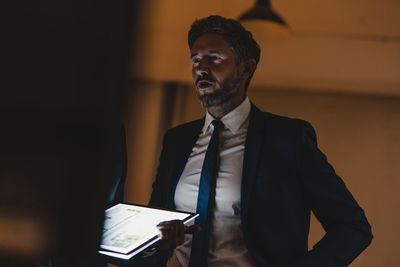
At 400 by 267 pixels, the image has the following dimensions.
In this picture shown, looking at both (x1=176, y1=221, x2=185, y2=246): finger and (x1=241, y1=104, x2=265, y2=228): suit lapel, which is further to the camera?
(x1=241, y1=104, x2=265, y2=228): suit lapel

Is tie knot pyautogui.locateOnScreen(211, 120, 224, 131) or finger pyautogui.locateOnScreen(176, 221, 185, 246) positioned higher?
tie knot pyautogui.locateOnScreen(211, 120, 224, 131)

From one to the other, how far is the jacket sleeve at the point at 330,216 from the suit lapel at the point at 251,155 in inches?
5.1

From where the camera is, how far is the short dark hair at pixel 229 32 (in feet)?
3.90

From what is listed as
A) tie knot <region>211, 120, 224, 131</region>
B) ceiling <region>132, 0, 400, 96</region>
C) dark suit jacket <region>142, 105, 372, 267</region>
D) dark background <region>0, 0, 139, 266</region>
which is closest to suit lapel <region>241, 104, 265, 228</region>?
dark suit jacket <region>142, 105, 372, 267</region>

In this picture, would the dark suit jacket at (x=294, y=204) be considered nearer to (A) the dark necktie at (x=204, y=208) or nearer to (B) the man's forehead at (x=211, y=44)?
(A) the dark necktie at (x=204, y=208)

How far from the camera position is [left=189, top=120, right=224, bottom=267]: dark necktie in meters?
1.02

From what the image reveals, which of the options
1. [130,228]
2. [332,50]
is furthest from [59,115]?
[332,50]

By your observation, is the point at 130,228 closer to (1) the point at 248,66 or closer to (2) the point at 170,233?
(2) the point at 170,233

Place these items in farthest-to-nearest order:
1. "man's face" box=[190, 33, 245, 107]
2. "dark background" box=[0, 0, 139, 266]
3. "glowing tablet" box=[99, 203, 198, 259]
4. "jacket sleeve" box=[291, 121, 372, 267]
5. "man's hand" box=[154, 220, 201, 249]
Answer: "man's face" box=[190, 33, 245, 107] → "jacket sleeve" box=[291, 121, 372, 267] → "man's hand" box=[154, 220, 201, 249] → "glowing tablet" box=[99, 203, 198, 259] → "dark background" box=[0, 0, 139, 266]

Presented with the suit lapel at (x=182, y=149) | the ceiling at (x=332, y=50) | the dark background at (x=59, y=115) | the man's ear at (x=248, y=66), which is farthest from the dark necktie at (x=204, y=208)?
the ceiling at (x=332, y=50)

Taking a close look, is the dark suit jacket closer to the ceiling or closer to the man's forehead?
the man's forehead

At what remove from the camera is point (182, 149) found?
4.10ft

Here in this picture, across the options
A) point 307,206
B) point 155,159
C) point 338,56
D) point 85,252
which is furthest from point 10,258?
point 338,56

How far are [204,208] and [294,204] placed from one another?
0.28 m
